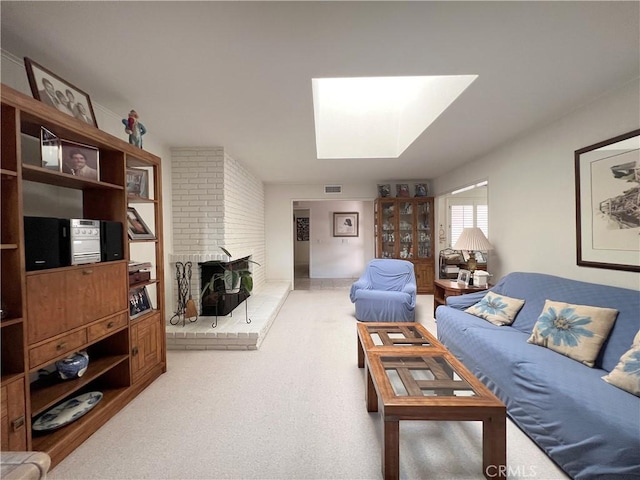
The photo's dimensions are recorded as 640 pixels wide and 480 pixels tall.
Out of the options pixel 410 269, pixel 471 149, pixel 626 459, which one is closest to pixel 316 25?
pixel 626 459

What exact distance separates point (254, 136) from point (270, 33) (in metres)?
1.60

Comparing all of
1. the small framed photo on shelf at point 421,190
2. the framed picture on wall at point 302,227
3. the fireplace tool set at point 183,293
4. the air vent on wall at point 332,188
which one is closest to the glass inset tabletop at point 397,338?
the fireplace tool set at point 183,293

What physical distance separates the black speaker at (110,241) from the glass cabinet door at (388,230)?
4.57 m

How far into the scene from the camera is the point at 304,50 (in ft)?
4.97

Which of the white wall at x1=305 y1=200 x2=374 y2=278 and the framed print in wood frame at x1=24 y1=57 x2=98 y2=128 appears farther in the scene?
the white wall at x1=305 y1=200 x2=374 y2=278

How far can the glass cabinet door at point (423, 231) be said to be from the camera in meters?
5.46

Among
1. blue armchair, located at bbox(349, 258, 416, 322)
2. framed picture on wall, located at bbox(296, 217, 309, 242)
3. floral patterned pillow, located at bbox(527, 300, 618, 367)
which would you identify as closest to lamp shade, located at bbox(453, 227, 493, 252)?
blue armchair, located at bbox(349, 258, 416, 322)

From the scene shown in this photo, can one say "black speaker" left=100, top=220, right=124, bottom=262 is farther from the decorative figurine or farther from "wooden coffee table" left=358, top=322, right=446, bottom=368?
"wooden coffee table" left=358, top=322, right=446, bottom=368

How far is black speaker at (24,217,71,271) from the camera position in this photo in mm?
1377

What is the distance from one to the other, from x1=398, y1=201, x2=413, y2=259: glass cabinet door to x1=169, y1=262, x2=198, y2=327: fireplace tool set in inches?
157

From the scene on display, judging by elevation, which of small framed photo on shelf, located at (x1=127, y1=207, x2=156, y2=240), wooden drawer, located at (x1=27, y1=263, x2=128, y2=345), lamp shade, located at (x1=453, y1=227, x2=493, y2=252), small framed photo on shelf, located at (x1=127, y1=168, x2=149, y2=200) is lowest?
wooden drawer, located at (x1=27, y1=263, x2=128, y2=345)

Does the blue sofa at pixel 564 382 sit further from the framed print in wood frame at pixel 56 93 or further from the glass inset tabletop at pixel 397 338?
the framed print in wood frame at pixel 56 93

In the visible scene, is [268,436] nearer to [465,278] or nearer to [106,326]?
[106,326]

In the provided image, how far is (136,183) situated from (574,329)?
11.2 feet
